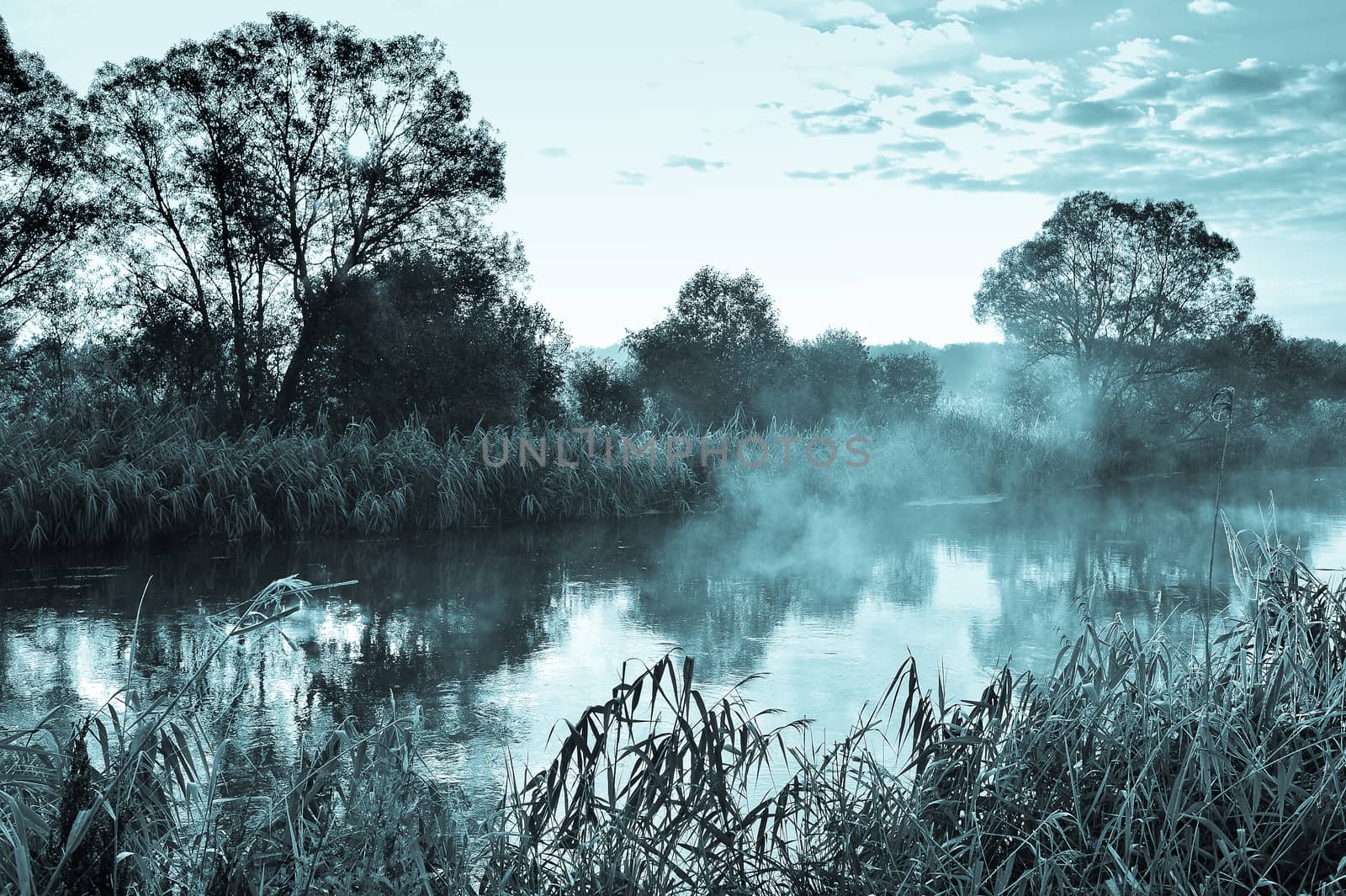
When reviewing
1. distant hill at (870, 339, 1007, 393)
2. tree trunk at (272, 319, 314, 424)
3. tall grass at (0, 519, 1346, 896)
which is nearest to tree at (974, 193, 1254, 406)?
distant hill at (870, 339, 1007, 393)

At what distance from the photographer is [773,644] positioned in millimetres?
6070

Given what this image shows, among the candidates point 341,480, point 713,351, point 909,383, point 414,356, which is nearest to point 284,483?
point 341,480

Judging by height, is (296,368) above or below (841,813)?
above

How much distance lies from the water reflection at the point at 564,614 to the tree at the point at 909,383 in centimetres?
675

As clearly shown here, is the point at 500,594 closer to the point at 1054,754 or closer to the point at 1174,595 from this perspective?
the point at 1174,595

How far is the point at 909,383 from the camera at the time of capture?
1864cm

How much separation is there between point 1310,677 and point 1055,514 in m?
9.86

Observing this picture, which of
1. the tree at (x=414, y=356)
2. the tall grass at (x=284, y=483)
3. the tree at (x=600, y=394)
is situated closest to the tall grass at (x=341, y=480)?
the tall grass at (x=284, y=483)

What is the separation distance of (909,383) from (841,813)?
53.1 feet

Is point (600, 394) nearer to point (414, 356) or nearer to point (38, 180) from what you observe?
point (414, 356)

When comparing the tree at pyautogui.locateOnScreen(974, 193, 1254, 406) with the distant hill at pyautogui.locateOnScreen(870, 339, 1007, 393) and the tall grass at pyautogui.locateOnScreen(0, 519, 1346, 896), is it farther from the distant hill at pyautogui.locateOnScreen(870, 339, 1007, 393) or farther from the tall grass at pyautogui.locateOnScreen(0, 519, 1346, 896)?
the tall grass at pyautogui.locateOnScreen(0, 519, 1346, 896)

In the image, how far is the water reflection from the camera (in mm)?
4910

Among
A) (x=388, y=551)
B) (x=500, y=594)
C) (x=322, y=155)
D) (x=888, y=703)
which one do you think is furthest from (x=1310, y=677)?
(x=322, y=155)

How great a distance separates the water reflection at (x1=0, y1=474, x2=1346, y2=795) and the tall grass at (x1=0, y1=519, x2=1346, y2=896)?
17.3 inches
